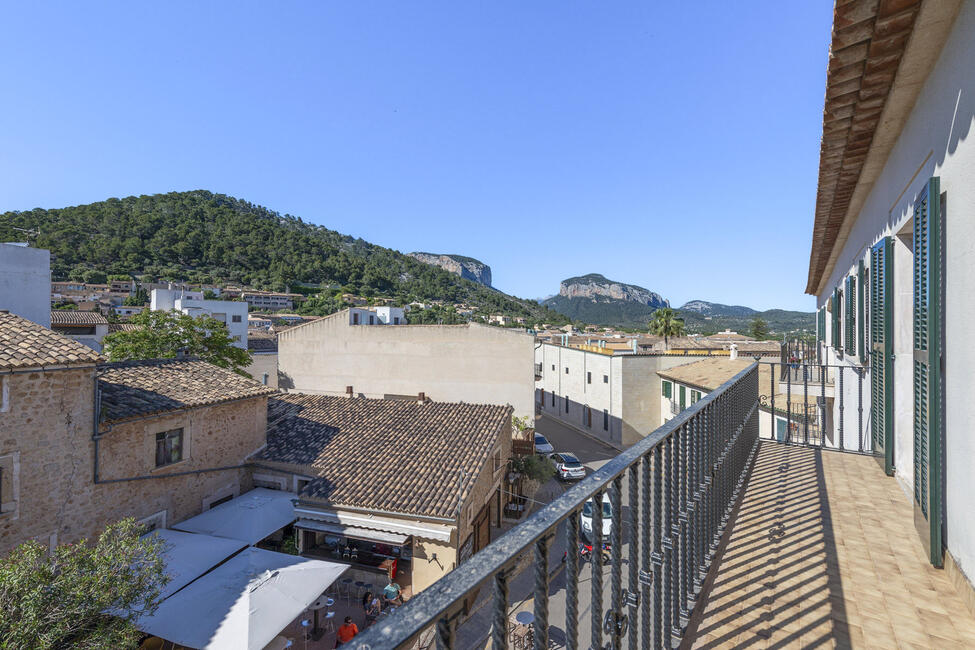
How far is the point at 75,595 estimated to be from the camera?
6.79 meters

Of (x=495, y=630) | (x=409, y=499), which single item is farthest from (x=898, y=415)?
(x=409, y=499)

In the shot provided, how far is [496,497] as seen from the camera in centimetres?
1678

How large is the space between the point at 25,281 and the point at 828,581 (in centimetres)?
2701

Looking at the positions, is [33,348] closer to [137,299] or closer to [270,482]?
[270,482]

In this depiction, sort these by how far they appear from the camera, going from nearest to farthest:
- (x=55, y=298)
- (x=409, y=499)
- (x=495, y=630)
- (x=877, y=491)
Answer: (x=495, y=630) < (x=877, y=491) < (x=409, y=499) < (x=55, y=298)

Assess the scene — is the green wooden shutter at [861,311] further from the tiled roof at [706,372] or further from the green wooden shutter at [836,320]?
the tiled roof at [706,372]

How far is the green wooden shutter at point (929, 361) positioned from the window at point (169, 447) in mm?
14851

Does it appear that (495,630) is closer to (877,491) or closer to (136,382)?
(877,491)

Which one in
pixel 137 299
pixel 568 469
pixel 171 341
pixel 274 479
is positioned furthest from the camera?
pixel 137 299

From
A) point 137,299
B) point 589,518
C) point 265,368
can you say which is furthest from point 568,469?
point 137,299

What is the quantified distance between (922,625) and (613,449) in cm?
2684

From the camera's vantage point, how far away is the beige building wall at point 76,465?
931 centimetres

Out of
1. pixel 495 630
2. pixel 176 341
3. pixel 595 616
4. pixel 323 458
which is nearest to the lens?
pixel 495 630

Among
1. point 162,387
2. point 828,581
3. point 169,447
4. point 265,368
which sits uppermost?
point 828,581
